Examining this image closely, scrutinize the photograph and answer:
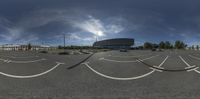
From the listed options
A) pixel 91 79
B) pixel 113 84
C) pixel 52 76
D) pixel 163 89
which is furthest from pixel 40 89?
pixel 163 89

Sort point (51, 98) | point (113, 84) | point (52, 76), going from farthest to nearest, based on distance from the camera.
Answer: point (52, 76), point (113, 84), point (51, 98)

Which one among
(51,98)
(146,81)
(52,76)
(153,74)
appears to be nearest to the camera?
(51,98)

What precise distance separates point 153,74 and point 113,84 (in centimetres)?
186

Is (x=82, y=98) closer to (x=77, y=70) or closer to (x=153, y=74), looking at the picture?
(x=77, y=70)

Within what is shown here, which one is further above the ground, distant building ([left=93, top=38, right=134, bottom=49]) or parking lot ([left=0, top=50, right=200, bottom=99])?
distant building ([left=93, top=38, right=134, bottom=49])

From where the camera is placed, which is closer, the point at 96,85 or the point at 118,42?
the point at 96,85

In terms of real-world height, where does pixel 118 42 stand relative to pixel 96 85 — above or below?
above

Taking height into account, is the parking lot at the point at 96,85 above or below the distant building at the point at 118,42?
below

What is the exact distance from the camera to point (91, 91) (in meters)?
4.43

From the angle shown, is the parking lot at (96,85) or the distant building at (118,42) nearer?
the parking lot at (96,85)

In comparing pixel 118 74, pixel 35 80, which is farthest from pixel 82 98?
pixel 118 74

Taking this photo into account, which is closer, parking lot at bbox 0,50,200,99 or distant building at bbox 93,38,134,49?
parking lot at bbox 0,50,200,99

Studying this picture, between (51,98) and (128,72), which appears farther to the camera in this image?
(128,72)

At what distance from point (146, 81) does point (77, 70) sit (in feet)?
8.54
